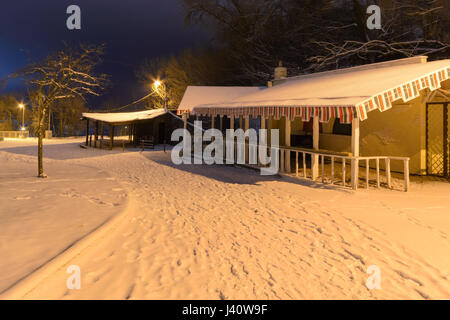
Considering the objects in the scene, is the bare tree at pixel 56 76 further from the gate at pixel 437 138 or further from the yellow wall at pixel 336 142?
the gate at pixel 437 138

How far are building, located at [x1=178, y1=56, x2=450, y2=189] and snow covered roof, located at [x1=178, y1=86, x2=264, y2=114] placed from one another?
4.47m

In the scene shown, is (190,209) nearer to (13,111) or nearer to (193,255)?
(193,255)

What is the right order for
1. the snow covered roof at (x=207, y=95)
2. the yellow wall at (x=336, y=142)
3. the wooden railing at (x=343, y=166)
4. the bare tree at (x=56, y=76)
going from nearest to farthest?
the wooden railing at (x=343, y=166) < the bare tree at (x=56, y=76) < the yellow wall at (x=336, y=142) < the snow covered roof at (x=207, y=95)

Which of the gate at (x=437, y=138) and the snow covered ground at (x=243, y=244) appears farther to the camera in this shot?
the gate at (x=437, y=138)

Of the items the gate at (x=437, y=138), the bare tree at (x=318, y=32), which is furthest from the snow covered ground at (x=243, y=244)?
the bare tree at (x=318, y=32)

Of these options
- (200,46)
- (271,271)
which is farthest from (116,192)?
(200,46)

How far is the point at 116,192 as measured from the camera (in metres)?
8.99

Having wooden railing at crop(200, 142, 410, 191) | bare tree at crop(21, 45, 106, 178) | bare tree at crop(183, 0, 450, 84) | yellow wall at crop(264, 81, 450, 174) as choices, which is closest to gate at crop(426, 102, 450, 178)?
yellow wall at crop(264, 81, 450, 174)

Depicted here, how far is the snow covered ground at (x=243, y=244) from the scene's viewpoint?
3707 mm

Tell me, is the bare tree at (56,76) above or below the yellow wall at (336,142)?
above

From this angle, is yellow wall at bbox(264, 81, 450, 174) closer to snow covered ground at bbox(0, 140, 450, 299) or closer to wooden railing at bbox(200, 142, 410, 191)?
wooden railing at bbox(200, 142, 410, 191)

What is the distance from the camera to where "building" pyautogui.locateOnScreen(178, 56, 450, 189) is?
324 inches

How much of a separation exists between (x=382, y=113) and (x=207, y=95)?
11.2m

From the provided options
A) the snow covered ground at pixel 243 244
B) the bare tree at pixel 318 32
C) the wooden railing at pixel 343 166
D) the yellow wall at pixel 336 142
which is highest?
the bare tree at pixel 318 32
